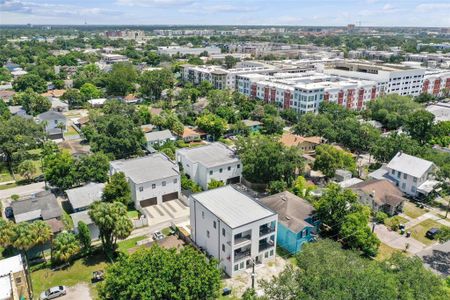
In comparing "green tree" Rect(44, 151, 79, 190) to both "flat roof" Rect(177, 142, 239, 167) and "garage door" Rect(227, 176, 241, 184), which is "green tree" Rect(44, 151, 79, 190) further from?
"garage door" Rect(227, 176, 241, 184)

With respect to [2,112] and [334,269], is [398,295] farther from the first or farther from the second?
[2,112]

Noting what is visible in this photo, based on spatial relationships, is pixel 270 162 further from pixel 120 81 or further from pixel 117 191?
pixel 120 81

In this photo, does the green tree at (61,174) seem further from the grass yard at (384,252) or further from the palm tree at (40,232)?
the grass yard at (384,252)

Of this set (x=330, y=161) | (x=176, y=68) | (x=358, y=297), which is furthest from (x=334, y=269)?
(x=176, y=68)

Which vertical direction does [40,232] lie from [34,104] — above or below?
below

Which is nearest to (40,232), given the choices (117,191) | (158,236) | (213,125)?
(117,191)

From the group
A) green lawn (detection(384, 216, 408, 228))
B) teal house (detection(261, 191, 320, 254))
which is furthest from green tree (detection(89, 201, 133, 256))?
green lawn (detection(384, 216, 408, 228))
